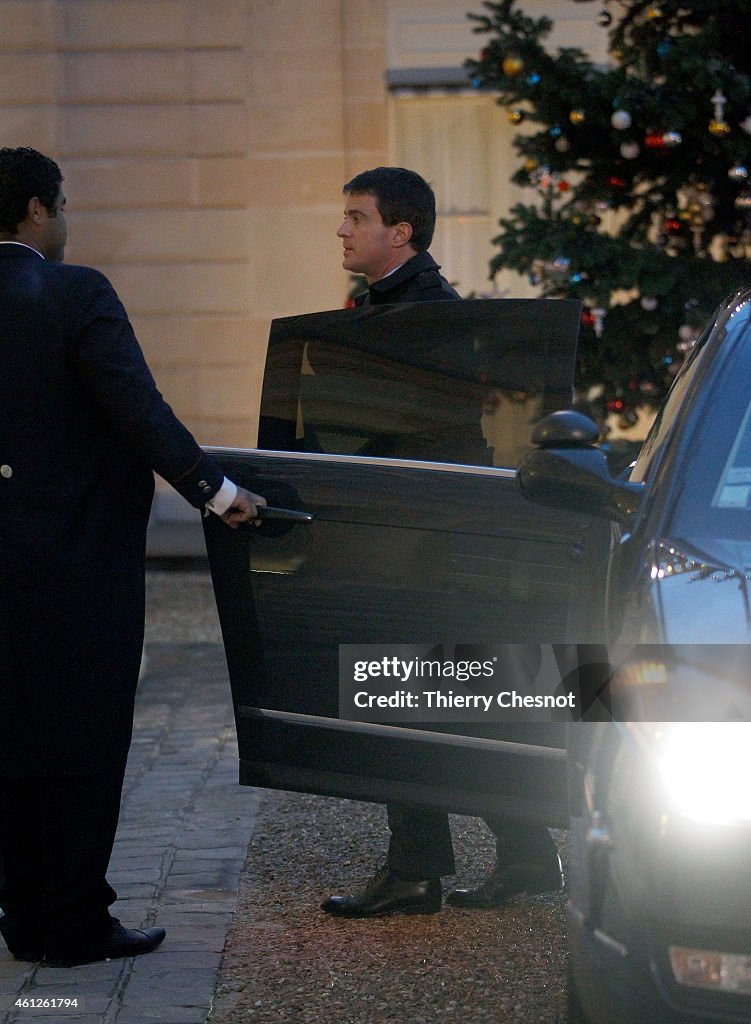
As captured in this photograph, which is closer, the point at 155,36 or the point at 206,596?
the point at 206,596

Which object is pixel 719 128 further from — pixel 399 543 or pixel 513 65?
pixel 399 543

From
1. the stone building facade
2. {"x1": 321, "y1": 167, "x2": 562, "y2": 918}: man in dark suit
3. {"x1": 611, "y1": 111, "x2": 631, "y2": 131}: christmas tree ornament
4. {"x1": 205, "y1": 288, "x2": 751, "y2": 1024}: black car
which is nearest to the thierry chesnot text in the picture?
{"x1": 205, "y1": 288, "x2": 751, "y2": 1024}: black car

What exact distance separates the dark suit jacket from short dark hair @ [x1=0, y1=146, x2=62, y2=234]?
0.08m

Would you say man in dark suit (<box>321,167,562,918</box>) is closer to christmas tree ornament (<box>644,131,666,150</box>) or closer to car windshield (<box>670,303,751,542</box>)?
car windshield (<box>670,303,751,542</box>)

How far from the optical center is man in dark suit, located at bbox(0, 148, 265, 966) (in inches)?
138

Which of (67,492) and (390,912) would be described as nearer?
(67,492)

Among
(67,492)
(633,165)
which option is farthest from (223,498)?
(633,165)

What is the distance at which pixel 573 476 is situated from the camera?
2988 mm

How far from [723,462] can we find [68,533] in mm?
1479

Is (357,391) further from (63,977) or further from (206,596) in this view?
(206,596)

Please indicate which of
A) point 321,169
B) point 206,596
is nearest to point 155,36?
point 321,169

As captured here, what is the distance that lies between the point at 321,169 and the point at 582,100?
3706mm

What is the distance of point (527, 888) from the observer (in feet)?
13.3

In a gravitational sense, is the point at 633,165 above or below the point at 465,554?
above
